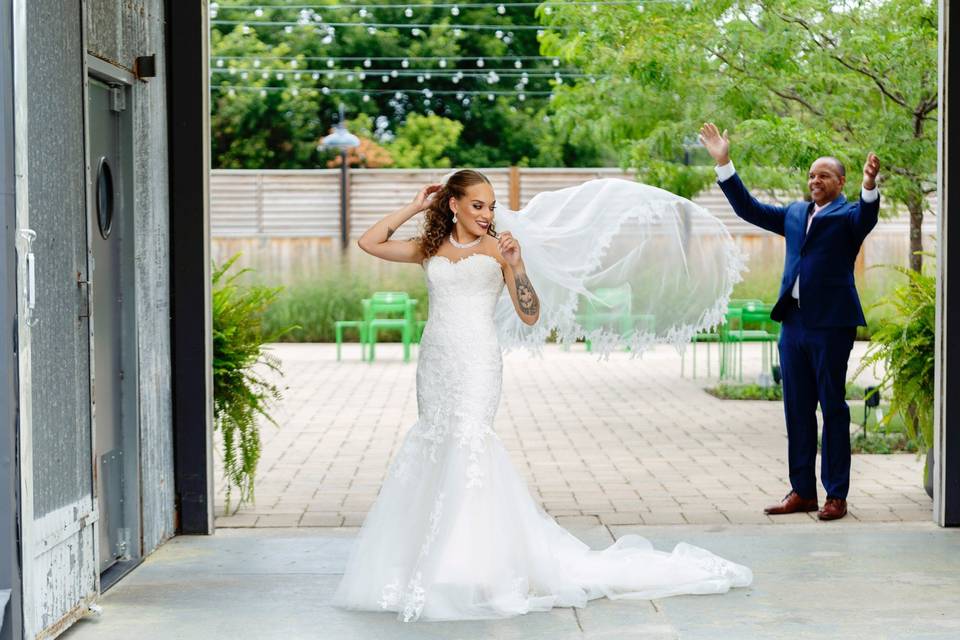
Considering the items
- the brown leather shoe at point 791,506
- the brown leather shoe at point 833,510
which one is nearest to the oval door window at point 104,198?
the brown leather shoe at point 791,506

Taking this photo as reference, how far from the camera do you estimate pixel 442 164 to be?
30.6 m

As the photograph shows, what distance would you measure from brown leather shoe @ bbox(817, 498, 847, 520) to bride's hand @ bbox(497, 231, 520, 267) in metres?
2.61

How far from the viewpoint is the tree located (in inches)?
436

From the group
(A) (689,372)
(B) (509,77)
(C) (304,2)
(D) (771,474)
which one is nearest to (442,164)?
(B) (509,77)

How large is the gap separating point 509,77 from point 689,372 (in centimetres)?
1534

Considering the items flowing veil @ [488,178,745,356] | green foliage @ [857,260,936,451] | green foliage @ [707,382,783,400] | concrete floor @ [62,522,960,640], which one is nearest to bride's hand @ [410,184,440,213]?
flowing veil @ [488,178,745,356]

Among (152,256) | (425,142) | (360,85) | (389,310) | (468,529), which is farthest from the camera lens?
(360,85)

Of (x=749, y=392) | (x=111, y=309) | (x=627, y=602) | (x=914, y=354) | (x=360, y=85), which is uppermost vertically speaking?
(x=360, y=85)

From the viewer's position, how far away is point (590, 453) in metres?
10.8

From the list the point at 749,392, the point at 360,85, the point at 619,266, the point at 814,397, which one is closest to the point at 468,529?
the point at 619,266

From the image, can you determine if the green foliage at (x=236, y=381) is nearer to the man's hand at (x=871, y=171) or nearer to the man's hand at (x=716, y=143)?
the man's hand at (x=716, y=143)

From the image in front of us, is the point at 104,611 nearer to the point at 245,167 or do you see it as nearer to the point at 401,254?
the point at 401,254

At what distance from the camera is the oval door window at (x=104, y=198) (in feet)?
21.6

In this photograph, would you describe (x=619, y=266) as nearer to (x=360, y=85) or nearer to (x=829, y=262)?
(x=829, y=262)
